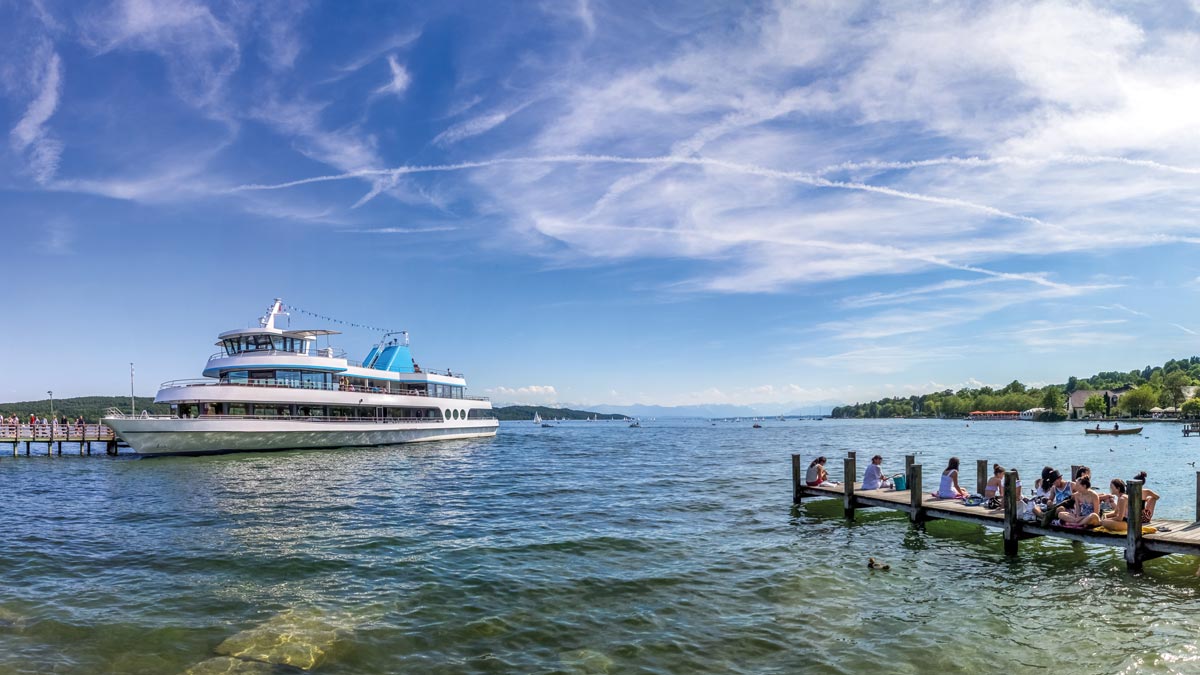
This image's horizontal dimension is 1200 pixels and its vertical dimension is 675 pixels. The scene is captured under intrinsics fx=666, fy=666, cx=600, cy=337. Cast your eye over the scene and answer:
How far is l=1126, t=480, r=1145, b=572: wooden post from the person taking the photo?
14.3m

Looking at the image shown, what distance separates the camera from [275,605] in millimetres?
12680

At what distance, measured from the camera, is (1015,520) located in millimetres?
16562

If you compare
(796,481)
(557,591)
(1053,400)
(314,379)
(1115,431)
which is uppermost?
(314,379)

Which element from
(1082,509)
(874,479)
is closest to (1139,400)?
(874,479)

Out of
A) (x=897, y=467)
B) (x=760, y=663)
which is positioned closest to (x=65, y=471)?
(x=760, y=663)

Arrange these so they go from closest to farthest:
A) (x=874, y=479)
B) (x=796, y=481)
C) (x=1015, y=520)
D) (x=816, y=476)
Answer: (x=1015, y=520), (x=874, y=479), (x=816, y=476), (x=796, y=481)

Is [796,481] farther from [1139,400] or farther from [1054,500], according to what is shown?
[1139,400]

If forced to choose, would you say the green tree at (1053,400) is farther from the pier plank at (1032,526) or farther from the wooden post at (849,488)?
the wooden post at (849,488)

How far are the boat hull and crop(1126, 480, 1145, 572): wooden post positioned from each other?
49409 mm

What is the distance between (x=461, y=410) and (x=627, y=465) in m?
34.6

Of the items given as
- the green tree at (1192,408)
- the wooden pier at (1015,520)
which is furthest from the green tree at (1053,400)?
the wooden pier at (1015,520)

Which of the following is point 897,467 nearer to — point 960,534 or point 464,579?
point 960,534

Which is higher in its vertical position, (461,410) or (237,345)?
(237,345)

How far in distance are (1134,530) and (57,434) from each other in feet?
234
